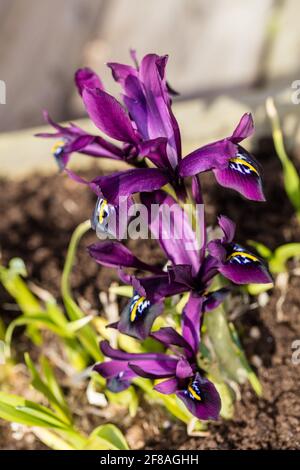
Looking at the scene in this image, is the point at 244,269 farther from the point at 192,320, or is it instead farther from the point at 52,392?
the point at 52,392

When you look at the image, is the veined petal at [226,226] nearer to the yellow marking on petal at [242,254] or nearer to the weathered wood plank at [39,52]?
the yellow marking on petal at [242,254]

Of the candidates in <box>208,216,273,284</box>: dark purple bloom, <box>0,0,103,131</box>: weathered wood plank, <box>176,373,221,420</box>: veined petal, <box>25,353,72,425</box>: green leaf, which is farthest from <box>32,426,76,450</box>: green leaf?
<box>0,0,103,131</box>: weathered wood plank

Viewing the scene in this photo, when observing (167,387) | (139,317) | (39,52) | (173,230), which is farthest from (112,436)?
(39,52)

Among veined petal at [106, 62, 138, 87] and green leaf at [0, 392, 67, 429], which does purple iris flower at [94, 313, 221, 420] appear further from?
veined petal at [106, 62, 138, 87]

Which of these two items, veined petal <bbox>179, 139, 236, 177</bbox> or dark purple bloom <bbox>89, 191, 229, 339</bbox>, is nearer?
veined petal <bbox>179, 139, 236, 177</bbox>

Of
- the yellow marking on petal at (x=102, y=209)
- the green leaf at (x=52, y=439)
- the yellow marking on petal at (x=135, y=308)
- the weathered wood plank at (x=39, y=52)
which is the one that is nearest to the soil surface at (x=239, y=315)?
the green leaf at (x=52, y=439)
